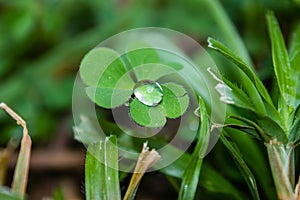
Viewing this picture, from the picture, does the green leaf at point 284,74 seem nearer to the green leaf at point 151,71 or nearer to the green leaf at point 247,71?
the green leaf at point 247,71

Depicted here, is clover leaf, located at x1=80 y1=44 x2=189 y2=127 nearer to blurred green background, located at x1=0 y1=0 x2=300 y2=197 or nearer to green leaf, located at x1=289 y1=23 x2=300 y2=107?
green leaf, located at x1=289 y1=23 x2=300 y2=107

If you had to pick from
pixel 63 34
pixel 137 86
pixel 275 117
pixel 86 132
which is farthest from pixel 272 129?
pixel 63 34

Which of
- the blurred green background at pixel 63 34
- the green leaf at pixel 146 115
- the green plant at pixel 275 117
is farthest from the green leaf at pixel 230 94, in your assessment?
the blurred green background at pixel 63 34

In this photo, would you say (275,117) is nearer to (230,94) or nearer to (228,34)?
(230,94)

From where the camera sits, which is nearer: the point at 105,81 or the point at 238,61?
the point at 238,61

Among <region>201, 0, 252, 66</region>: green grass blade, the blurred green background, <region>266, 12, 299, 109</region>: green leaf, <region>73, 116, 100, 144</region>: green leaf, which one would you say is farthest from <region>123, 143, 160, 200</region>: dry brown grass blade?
the blurred green background

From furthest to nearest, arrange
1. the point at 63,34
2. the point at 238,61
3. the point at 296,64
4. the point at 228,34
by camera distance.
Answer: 1. the point at 63,34
2. the point at 228,34
3. the point at 296,64
4. the point at 238,61
